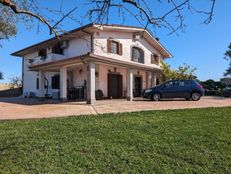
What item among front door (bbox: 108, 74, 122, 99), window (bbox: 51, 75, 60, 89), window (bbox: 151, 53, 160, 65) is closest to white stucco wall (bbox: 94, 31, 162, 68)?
window (bbox: 151, 53, 160, 65)

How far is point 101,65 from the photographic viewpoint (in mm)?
19453

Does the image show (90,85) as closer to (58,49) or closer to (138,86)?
(58,49)

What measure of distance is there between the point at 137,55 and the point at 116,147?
723 inches

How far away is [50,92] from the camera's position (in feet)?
74.5

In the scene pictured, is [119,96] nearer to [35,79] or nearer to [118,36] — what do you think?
[118,36]

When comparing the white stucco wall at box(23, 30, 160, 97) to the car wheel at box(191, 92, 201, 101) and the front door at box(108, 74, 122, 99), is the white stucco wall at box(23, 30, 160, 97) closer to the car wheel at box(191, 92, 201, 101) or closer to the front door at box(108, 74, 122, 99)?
the front door at box(108, 74, 122, 99)

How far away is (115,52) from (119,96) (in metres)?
3.80

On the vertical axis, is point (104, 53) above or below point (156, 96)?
above

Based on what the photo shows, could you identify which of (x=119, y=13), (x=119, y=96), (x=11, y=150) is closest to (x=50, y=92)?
(x=119, y=96)

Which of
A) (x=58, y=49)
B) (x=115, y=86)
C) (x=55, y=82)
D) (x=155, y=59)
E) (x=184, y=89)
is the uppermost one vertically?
(x=58, y=49)

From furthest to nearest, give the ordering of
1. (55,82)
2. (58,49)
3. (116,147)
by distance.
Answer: (55,82) → (58,49) → (116,147)

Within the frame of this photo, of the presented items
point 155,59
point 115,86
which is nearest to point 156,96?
point 115,86

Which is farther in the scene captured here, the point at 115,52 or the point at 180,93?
the point at 115,52

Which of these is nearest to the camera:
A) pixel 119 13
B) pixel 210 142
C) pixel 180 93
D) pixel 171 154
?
pixel 119 13
